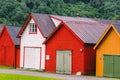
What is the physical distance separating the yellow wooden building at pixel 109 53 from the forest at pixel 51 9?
76.3m

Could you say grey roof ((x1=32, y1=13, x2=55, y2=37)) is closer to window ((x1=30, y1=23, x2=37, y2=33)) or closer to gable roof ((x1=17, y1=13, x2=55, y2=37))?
gable roof ((x1=17, y1=13, x2=55, y2=37))

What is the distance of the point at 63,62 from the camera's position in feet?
149

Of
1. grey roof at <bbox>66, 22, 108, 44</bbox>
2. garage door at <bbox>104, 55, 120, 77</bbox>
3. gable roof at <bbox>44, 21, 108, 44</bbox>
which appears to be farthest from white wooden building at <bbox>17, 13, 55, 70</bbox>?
garage door at <bbox>104, 55, 120, 77</bbox>

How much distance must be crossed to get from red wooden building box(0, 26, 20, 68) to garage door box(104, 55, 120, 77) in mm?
17022

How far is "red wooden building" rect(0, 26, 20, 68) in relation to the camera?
5600cm

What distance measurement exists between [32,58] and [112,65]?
45.8 ft

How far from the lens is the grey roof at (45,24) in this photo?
164ft

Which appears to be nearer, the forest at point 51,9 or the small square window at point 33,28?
the small square window at point 33,28

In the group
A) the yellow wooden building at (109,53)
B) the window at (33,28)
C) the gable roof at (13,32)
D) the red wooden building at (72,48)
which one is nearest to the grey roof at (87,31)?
the red wooden building at (72,48)

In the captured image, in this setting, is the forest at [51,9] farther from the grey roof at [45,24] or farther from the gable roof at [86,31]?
the gable roof at [86,31]

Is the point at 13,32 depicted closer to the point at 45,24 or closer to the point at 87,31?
the point at 45,24

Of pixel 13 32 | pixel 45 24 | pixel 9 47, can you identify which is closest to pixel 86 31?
pixel 45 24

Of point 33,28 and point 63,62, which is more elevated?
point 33,28

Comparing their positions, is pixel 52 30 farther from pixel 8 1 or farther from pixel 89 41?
pixel 8 1
